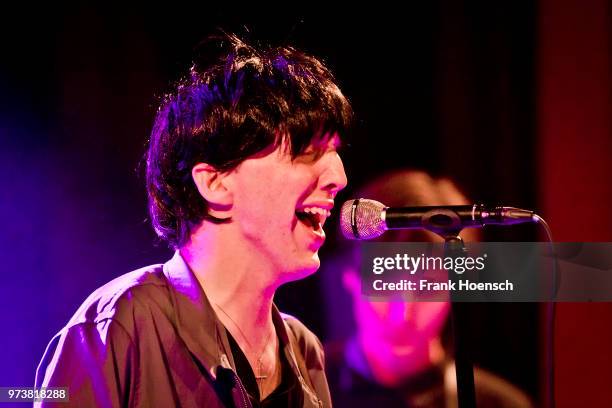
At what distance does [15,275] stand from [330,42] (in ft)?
5.10

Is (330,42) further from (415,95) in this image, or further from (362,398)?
(362,398)

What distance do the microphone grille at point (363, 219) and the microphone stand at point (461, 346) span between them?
17 centimetres

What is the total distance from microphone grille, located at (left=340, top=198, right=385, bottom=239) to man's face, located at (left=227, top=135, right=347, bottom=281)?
114 mm

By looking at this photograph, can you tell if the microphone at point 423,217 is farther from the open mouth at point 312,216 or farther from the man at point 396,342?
the man at point 396,342

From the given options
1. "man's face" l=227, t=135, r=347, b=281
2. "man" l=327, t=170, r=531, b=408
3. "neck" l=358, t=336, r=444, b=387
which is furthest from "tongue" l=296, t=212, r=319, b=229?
"neck" l=358, t=336, r=444, b=387

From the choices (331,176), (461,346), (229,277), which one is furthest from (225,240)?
(461,346)

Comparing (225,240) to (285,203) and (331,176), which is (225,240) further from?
(331,176)

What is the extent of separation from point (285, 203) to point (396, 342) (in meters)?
1.26

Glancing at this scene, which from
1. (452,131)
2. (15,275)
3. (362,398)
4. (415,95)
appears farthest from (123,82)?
(362,398)

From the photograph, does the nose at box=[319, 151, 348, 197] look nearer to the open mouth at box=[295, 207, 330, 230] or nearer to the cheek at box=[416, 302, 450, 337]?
the open mouth at box=[295, 207, 330, 230]

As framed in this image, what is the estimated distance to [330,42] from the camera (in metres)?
2.49

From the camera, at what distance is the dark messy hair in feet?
5.04

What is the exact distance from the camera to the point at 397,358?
8.21 feet

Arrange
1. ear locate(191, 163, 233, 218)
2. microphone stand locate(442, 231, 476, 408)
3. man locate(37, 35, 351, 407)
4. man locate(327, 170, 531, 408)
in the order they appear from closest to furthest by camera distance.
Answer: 1. microphone stand locate(442, 231, 476, 408)
2. man locate(37, 35, 351, 407)
3. ear locate(191, 163, 233, 218)
4. man locate(327, 170, 531, 408)
